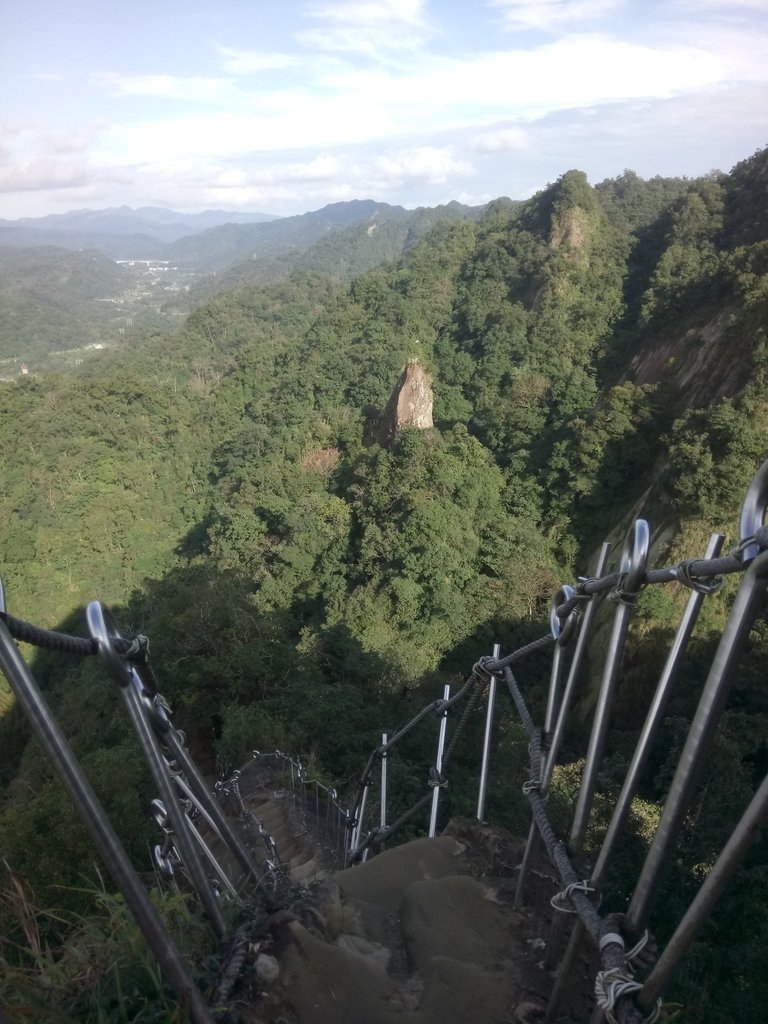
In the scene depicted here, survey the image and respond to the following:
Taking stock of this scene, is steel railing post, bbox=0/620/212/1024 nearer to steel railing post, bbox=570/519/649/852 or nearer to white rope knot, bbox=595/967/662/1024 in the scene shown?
white rope knot, bbox=595/967/662/1024

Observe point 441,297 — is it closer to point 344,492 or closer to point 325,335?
point 325,335

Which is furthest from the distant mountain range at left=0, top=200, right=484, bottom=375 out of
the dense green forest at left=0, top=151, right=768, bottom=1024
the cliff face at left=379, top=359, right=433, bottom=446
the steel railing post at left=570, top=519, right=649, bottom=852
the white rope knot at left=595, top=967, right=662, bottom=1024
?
the white rope knot at left=595, top=967, right=662, bottom=1024

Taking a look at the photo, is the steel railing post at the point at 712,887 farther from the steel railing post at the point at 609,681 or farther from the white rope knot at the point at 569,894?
the steel railing post at the point at 609,681

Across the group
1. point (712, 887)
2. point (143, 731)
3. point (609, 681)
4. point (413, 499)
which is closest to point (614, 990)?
point (712, 887)

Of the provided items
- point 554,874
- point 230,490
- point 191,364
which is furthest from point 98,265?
point 554,874

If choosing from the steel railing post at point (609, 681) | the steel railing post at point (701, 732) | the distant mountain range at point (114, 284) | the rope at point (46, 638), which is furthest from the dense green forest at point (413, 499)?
the distant mountain range at point (114, 284)

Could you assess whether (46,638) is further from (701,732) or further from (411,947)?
(411,947)

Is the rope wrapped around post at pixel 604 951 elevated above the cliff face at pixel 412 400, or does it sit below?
below
